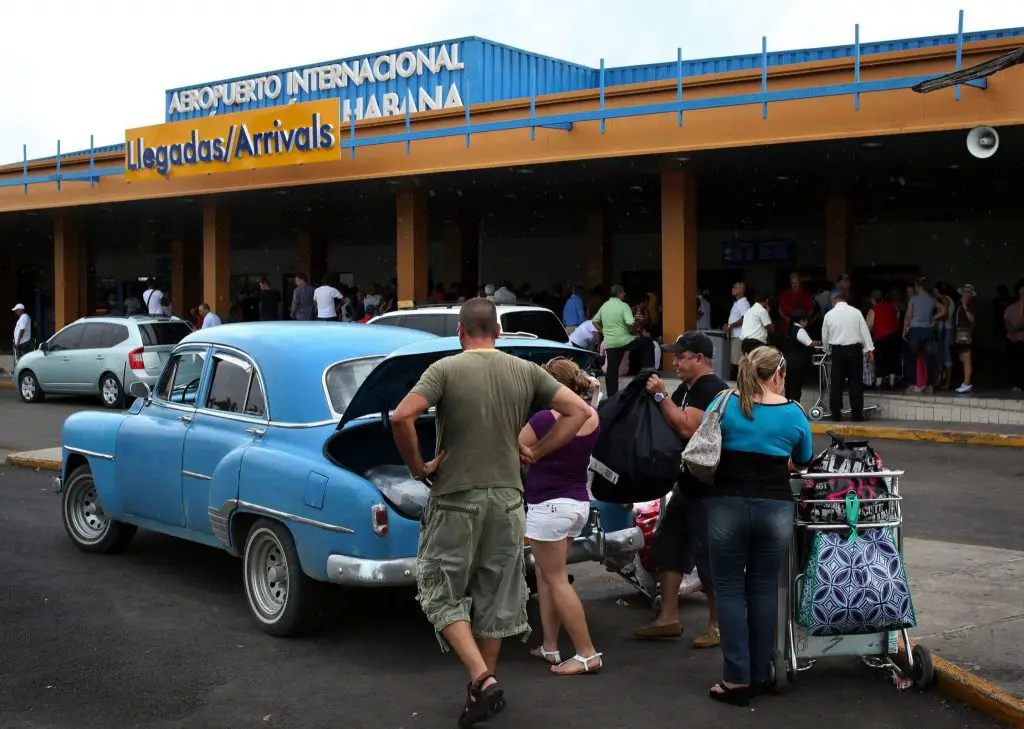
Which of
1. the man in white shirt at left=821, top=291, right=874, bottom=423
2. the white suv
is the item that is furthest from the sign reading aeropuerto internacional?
the man in white shirt at left=821, top=291, right=874, bottom=423

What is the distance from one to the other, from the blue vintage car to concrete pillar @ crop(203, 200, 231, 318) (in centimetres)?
1730

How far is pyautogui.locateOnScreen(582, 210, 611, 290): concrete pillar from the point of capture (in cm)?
2745

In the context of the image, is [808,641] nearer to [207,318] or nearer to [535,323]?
[535,323]

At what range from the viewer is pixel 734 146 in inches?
632

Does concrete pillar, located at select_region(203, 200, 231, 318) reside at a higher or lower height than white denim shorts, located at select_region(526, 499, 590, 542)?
higher

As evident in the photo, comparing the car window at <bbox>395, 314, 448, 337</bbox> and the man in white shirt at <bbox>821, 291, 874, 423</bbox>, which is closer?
the car window at <bbox>395, 314, 448, 337</bbox>

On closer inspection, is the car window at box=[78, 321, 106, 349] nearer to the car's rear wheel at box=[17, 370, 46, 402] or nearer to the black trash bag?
the car's rear wheel at box=[17, 370, 46, 402]

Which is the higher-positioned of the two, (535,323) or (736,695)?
(535,323)

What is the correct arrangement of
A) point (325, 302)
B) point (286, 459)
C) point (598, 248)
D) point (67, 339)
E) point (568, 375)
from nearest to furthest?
point (568, 375)
point (286, 459)
point (67, 339)
point (325, 302)
point (598, 248)

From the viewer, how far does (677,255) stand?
18531mm

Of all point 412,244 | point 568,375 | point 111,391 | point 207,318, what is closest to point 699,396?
point 568,375

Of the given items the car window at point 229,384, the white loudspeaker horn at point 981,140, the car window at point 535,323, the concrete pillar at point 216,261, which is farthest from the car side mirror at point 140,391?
the concrete pillar at point 216,261

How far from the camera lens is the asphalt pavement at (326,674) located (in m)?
5.24

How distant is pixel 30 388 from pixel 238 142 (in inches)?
235
